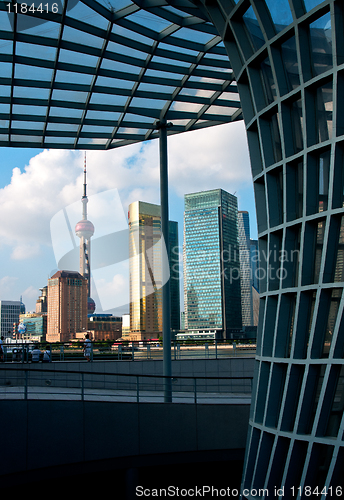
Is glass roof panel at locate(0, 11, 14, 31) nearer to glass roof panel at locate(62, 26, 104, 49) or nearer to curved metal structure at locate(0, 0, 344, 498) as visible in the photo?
curved metal structure at locate(0, 0, 344, 498)

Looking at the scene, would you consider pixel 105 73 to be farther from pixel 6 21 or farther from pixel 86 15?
pixel 6 21

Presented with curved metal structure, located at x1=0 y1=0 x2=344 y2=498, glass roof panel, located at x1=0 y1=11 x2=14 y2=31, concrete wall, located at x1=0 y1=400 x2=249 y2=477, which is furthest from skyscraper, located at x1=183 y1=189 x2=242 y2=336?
curved metal structure, located at x1=0 y1=0 x2=344 y2=498

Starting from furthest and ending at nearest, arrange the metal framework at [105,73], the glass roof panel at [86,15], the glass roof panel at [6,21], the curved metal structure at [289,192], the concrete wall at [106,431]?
the metal framework at [105,73], the glass roof panel at [6,21], the glass roof panel at [86,15], the concrete wall at [106,431], the curved metal structure at [289,192]

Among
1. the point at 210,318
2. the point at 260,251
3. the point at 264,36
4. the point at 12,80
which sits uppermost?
the point at 12,80

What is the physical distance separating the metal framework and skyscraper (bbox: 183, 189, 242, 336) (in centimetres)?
17096

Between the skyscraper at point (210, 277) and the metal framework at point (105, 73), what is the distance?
170960mm

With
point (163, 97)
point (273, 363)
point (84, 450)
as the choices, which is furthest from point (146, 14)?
point (84, 450)

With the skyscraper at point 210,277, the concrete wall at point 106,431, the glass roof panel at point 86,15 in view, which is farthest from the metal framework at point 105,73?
the skyscraper at point 210,277

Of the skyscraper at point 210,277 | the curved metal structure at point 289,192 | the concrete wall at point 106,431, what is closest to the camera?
the curved metal structure at point 289,192

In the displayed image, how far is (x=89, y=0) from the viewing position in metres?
12.0

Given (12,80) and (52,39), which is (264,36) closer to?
(52,39)

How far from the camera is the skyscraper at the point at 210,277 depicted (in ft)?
621

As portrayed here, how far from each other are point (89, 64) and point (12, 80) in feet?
9.26

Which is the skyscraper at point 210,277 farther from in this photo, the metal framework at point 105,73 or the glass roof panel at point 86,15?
the glass roof panel at point 86,15
